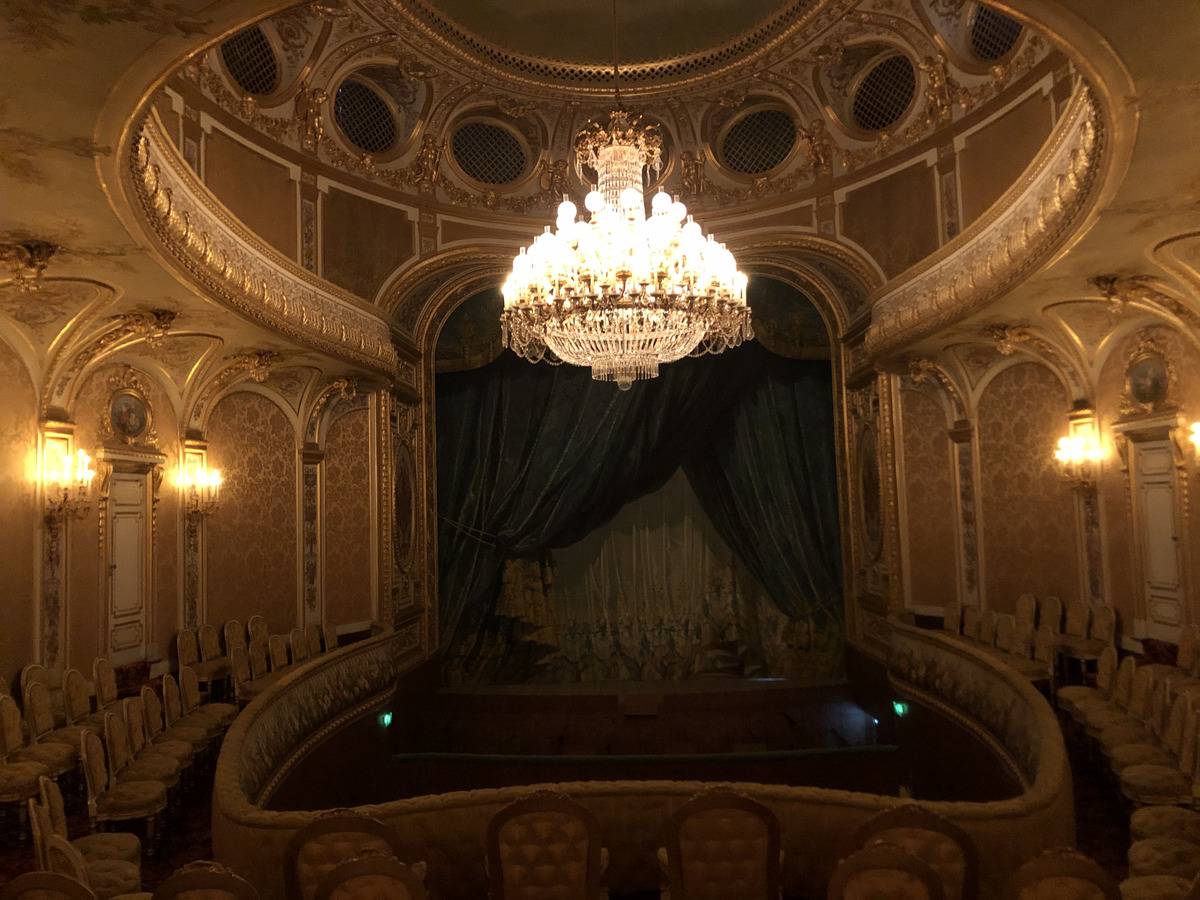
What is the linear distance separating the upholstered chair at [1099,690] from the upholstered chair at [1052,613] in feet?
6.00

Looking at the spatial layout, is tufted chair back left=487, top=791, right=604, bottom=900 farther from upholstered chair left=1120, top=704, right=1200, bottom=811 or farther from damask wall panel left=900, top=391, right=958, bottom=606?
damask wall panel left=900, top=391, right=958, bottom=606

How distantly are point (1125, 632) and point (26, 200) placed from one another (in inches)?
392

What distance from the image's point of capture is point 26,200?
4996 mm

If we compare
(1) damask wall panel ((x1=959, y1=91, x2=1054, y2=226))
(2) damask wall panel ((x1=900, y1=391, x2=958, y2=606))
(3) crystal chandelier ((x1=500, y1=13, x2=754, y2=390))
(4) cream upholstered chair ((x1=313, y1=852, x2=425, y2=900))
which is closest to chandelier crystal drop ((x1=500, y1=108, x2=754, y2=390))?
(3) crystal chandelier ((x1=500, y1=13, x2=754, y2=390))

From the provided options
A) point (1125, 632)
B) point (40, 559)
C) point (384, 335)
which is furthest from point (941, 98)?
point (40, 559)

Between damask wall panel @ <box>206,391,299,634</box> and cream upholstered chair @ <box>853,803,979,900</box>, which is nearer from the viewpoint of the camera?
cream upholstered chair @ <box>853,803,979,900</box>

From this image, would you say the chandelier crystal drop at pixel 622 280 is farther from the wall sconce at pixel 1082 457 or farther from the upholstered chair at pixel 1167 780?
the wall sconce at pixel 1082 457

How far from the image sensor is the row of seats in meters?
4.58

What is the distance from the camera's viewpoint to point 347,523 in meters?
11.2

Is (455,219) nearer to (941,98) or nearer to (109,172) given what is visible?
(941,98)

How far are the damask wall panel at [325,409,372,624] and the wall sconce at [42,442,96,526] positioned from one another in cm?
322

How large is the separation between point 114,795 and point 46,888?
9.76ft

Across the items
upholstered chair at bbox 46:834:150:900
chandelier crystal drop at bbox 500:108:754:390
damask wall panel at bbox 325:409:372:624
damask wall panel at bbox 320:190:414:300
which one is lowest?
upholstered chair at bbox 46:834:150:900

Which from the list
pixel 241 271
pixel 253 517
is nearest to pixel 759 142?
pixel 241 271
